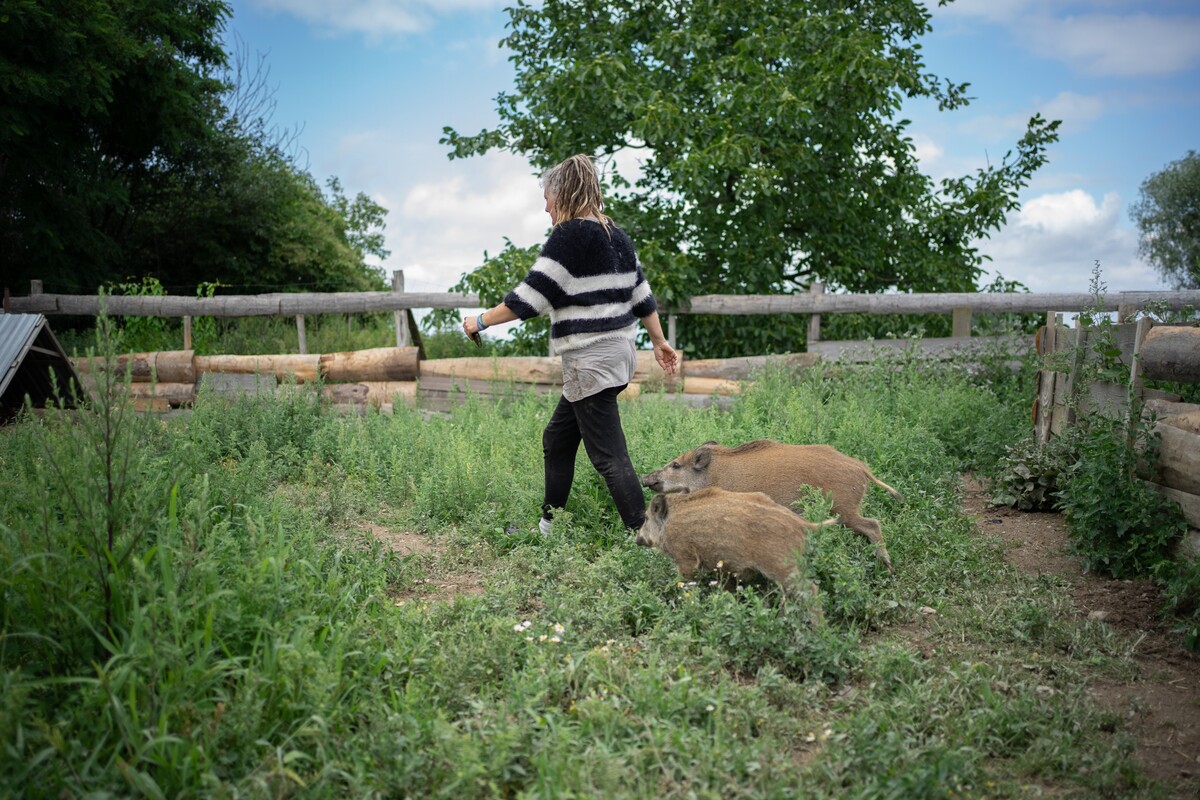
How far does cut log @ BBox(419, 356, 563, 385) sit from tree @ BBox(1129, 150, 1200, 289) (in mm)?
19174

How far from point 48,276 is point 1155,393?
16465 mm

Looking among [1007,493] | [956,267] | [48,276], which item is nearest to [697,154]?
[956,267]

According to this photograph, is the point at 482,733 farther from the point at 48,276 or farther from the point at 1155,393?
the point at 48,276

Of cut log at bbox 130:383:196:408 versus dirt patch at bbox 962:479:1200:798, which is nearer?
dirt patch at bbox 962:479:1200:798

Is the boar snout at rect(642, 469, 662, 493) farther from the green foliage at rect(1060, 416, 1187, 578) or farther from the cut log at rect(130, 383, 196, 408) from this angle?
the cut log at rect(130, 383, 196, 408)

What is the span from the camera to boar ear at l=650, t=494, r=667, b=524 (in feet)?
16.0

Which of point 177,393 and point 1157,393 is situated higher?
point 1157,393

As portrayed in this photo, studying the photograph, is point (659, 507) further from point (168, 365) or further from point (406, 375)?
point (168, 365)

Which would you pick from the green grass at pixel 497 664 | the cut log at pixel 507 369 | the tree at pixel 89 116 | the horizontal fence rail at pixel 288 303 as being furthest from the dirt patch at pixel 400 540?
the tree at pixel 89 116

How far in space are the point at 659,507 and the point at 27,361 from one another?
7.82 metres

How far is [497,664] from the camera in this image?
3838 millimetres

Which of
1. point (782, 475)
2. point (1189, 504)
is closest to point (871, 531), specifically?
point (782, 475)

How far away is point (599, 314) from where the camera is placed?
5.24 metres

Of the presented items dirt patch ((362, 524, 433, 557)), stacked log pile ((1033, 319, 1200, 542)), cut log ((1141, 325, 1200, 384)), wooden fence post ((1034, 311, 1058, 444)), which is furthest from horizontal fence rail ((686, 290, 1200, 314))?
dirt patch ((362, 524, 433, 557))
